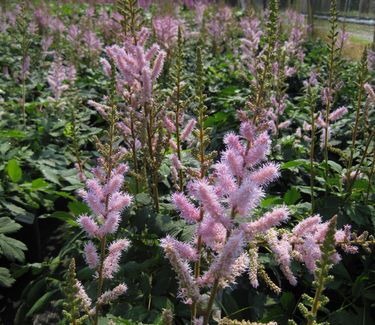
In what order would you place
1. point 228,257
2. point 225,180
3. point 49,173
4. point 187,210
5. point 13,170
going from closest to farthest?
point 228,257 → point 225,180 → point 187,210 → point 13,170 → point 49,173

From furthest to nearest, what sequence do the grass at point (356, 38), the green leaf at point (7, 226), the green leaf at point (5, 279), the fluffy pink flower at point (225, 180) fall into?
the grass at point (356, 38) < the green leaf at point (7, 226) < the green leaf at point (5, 279) < the fluffy pink flower at point (225, 180)

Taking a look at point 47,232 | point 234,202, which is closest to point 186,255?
point 234,202

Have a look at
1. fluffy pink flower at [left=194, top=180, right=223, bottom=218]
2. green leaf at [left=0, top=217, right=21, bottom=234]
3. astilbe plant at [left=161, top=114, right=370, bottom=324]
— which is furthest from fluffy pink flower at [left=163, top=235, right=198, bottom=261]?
green leaf at [left=0, top=217, right=21, bottom=234]

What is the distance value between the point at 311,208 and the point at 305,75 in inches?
145

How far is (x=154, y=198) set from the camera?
229 cm

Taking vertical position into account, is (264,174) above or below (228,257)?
above

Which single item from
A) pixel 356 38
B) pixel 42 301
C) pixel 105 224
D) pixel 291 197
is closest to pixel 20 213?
pixel 42 301

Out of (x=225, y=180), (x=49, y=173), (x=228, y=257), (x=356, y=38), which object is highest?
(x=225, y=180)

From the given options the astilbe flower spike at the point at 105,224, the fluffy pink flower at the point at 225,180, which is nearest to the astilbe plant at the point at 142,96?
the astilbe flower spike at the point at 105,224

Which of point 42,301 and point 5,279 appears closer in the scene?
point 42,301

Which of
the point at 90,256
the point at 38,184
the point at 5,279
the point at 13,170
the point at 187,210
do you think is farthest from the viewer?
the point at 13,170

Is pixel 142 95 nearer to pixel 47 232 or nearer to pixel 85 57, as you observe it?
pixel 47 232

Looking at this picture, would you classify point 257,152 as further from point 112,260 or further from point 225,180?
point 112,260

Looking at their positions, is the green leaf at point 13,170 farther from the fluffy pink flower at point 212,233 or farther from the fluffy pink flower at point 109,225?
the fluffy pink flower at point 212,233
